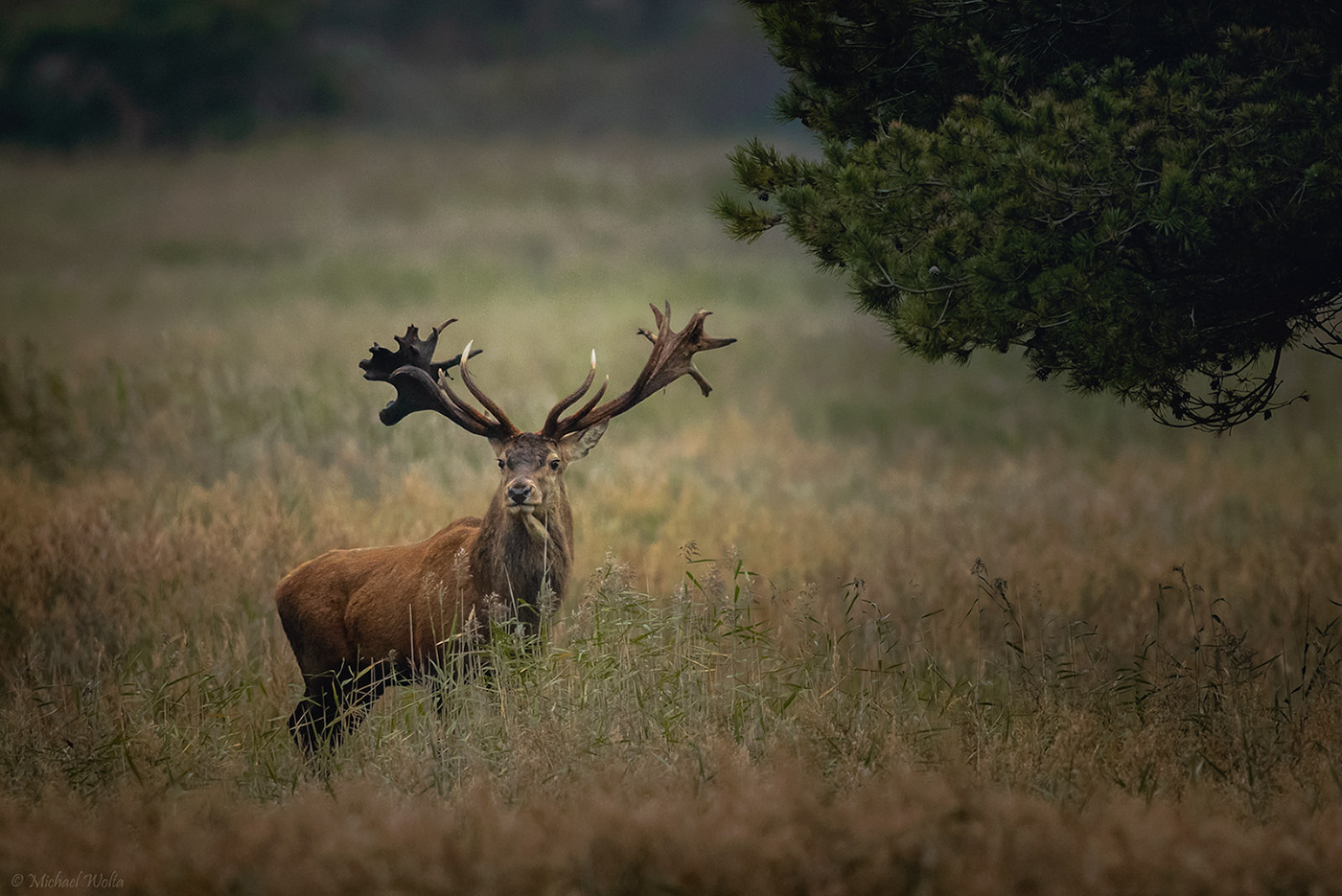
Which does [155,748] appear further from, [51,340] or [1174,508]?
[51,340]

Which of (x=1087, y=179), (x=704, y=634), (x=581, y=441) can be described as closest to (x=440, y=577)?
(x=581, y=441)

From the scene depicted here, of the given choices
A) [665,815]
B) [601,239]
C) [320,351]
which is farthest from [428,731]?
[601,239]

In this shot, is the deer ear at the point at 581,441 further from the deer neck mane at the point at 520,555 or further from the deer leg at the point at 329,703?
the deer leg at the point at 329,703

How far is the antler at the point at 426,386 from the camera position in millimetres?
7621

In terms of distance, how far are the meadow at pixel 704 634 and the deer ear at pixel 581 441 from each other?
0.86m

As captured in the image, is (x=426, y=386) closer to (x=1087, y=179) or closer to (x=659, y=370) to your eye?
(x=659, y=370)

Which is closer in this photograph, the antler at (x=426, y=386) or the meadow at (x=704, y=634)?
the meadow at (x=704, y=634)

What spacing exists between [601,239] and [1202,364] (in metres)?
36.9

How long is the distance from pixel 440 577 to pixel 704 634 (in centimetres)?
170

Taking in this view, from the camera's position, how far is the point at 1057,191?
6.31 metres

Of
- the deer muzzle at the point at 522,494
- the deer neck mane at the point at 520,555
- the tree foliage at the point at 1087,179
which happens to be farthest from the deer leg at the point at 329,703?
the tree foliage at the point at 1087,179

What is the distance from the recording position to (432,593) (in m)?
7.34

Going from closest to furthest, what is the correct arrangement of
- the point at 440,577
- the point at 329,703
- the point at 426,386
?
the point at 440,577
the point at 329,703
the point at 426,386

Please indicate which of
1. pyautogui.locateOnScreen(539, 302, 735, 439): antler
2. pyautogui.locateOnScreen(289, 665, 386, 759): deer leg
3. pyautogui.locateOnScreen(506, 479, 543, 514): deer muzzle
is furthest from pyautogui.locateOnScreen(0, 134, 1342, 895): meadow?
pyautogui.locateOnScreen(539, 302, 735, 439): antler
